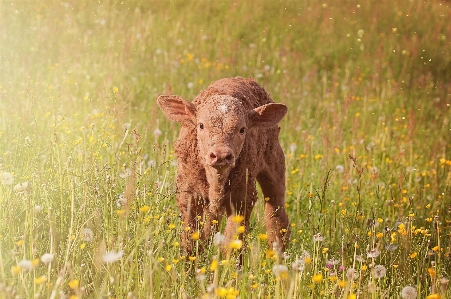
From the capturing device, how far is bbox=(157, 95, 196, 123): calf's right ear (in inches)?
159

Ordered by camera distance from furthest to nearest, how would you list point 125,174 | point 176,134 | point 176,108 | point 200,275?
point 176,134, point 176,108, point 125,174, point 200,275

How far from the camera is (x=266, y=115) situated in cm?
411

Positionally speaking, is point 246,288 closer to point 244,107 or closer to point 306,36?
point 244,107

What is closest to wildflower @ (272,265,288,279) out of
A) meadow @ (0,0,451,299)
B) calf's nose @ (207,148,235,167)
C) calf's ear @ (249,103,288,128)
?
meadow @ (0,0,451,299)

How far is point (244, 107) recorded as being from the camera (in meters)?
4.16

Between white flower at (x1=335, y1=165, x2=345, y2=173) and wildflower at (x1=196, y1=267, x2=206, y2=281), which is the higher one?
wildflower at (x1=196, y1=267, x2=206, y2=281)

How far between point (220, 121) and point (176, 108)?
1.51 ft

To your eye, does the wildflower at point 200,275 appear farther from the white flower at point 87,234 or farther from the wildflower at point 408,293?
the wildflower at point 408,293

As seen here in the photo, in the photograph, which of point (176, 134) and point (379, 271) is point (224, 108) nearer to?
point (379, 271)

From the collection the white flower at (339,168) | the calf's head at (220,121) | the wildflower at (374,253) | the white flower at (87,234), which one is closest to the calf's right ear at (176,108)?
the calf's head at (220,121)

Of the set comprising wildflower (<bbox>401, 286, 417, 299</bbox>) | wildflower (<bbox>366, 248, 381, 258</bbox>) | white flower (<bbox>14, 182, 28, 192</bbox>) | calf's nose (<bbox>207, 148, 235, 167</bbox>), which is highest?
calf's nose (<bbox>207, 148, 235, 167</bbox>)

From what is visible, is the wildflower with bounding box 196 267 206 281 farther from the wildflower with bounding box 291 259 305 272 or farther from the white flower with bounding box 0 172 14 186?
the white flower with bounding box 0 172 14 186

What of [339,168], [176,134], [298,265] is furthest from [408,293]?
[176,134]

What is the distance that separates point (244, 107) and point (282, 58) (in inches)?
214
